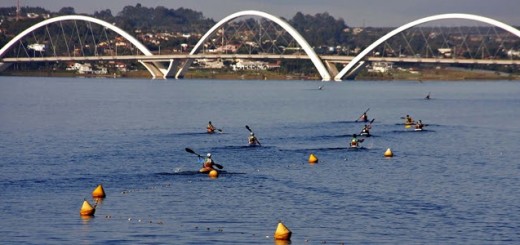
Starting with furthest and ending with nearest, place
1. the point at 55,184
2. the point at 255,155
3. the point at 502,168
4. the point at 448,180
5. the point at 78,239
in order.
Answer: the point at 255,155, the point at 502,168, the point at 448,180, the point at 55,184, the point at 78,239

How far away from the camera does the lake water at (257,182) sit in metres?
31.4

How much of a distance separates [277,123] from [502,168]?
31.7 meters

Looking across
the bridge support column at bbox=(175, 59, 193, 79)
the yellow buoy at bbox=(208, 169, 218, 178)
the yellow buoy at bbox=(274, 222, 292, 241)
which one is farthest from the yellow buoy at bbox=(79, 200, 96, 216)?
the bridge support column at bbox=(175, 59, 193, 79)

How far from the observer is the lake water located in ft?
103

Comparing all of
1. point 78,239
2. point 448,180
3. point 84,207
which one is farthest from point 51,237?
point 448,180

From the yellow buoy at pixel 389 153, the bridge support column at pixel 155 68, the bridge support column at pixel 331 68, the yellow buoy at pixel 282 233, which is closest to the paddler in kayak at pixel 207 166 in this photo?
the yellow buoy at pixel 389 153

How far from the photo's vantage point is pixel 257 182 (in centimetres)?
4156

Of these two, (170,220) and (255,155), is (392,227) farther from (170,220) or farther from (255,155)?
(255,155)

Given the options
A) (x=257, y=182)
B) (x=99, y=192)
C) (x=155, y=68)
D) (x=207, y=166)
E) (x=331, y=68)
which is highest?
(x=99, y=192)

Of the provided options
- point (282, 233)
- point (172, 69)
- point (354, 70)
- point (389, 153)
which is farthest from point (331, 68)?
point (282, 233)

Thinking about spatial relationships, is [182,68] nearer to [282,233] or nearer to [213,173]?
[213,173]

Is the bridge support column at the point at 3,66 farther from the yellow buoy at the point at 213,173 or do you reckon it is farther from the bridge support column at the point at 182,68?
the yellow buoy at the point at 213,173

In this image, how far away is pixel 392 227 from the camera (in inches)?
1264

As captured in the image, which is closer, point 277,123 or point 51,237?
point 51,237
